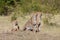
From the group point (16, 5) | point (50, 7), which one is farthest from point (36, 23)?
point (16, 5)

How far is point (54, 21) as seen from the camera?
1447cm

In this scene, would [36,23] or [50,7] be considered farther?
[50,7]

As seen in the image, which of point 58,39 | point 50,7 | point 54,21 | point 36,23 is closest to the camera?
point 58,39

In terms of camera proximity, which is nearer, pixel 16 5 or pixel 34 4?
pixel 34 4

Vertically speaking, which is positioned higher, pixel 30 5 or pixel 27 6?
pixel 30 5

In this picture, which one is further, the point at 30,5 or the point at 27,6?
the point at 27,6

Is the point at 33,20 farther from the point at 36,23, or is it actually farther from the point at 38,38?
the point at 38,38

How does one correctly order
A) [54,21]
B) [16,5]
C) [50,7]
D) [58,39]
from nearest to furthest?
1. [58,39]
2. [54,21]
3. [50,7]
4. [16,5]

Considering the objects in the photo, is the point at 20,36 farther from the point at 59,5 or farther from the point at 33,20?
the point at 59,5

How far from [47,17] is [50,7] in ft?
3.89

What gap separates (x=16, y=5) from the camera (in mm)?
18797

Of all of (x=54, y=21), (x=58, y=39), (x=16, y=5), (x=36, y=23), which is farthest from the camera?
(x=16, y=5)

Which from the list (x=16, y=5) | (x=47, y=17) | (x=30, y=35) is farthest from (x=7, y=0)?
(x=30, y=35)

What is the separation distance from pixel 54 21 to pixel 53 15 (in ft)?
1.69
